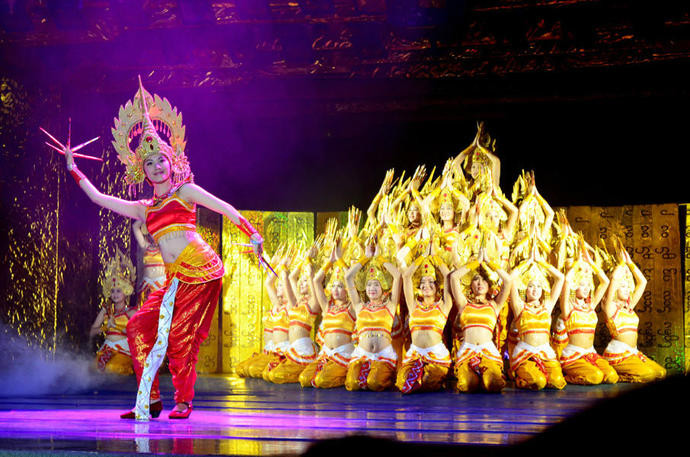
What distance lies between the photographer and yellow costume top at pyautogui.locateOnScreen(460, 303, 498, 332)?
15.4 feet

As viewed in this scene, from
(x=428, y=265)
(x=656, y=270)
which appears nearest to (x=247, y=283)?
(x=428, y=265)

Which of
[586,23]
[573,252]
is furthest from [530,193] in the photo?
[586,23]

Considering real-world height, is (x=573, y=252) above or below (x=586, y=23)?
below

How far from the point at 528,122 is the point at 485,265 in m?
1.64

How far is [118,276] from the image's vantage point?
19.5 ft

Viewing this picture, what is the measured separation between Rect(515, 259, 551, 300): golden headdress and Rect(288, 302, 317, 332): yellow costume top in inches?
Result: 60.3

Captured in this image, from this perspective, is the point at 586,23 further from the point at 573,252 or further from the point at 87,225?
the point at 87,225

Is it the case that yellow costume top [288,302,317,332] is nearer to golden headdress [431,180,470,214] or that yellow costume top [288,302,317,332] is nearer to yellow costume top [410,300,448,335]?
yellow costume top [410,300,448,335]

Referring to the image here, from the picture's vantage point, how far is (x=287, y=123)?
620 cm

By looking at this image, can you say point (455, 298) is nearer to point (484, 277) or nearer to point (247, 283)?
point (484, 277)

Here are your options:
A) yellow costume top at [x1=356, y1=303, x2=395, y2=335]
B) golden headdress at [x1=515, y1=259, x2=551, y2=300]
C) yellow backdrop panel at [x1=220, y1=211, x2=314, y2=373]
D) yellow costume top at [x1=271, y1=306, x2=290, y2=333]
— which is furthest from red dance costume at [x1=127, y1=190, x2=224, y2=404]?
yellow backdrop panel at [x1=220, y1=211, x2=314, y2=373]

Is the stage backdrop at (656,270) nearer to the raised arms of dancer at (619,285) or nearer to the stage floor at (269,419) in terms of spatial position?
the raised arms of dancer at (619,285)

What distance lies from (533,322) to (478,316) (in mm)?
458

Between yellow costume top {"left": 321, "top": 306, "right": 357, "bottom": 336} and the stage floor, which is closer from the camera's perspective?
the stage floor
